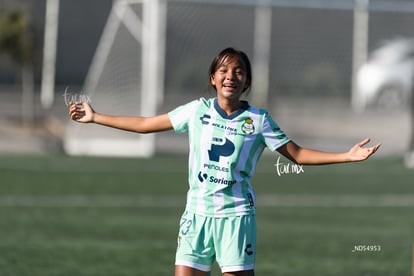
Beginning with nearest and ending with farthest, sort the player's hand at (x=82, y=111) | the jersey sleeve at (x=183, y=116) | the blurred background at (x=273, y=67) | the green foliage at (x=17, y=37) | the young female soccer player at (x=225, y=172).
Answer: the young female soccer player at (x=225, y=172)
the jersey sleeve at (x=183, y=116)
the player's hand at (x=82, y=111)
the blurred background at (x=273, y=67)
the green foliage at (x=17, y=37)

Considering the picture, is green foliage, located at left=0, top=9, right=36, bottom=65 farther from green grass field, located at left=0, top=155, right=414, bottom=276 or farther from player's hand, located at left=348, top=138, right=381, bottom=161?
player's hand, located at left=348, top=138, right=381, bottom=161

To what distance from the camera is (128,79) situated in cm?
3334

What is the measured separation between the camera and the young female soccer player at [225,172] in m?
7.06

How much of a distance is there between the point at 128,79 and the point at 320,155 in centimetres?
2628

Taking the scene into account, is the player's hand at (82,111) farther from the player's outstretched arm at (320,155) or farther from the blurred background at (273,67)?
the blurred background at (273,67)

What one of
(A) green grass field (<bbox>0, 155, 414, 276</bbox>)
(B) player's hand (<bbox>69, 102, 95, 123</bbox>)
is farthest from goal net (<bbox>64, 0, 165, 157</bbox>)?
(B) player's hand (<bbox>69, 102, 95, 123</bbox>)

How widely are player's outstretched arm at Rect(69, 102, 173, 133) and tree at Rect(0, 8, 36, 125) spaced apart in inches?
1331

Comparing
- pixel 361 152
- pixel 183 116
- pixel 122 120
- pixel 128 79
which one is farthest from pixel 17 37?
pixel 361 152

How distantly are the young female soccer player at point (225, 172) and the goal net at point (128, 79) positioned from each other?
2555 centimetres

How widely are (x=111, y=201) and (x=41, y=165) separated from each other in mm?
8552

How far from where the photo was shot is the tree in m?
41.1

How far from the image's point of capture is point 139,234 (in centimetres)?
1614

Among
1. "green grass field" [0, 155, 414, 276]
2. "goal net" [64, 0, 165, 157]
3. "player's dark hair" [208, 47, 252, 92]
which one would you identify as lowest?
"green grass field" [0, 155, 414, 276]

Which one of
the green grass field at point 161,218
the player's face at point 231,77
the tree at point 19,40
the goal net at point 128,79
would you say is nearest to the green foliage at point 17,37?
the tree at point 19,40
